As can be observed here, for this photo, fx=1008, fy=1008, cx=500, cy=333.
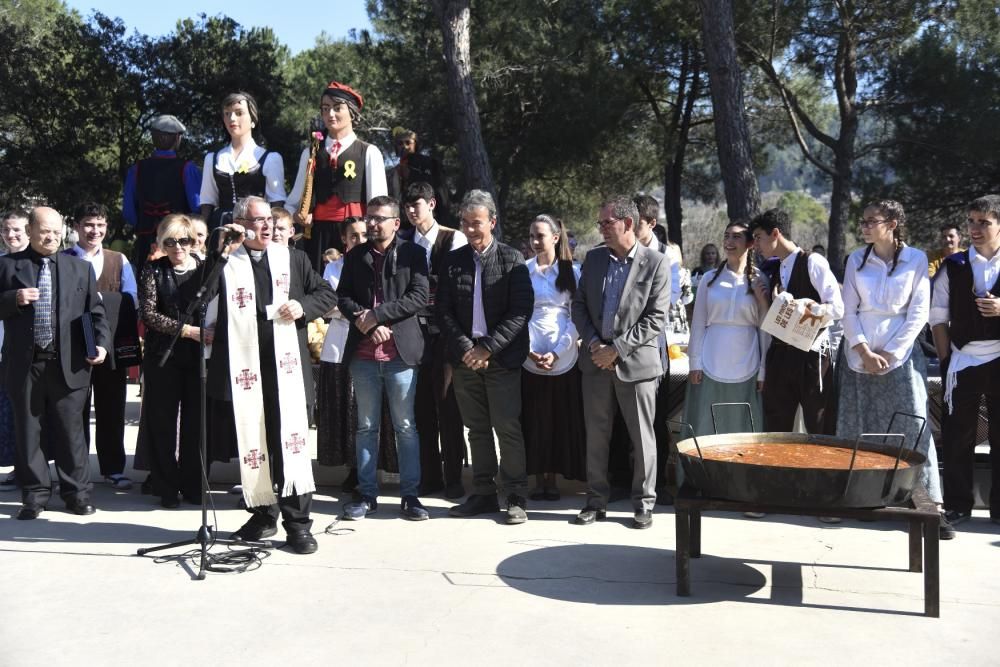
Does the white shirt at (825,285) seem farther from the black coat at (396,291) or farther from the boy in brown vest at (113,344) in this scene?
the boy in brown vest at (113,344)

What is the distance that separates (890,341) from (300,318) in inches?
135

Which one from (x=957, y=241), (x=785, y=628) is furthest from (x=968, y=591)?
(x=957, y=241)

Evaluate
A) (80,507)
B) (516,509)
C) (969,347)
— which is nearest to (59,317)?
(80,507)

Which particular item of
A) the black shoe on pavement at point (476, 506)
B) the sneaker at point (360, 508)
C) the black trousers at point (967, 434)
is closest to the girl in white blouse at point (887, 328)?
the black trousers at point (967, 434)

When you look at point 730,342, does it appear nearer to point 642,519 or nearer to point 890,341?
point 890,341

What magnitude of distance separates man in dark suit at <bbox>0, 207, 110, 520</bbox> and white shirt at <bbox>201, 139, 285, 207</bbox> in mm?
1252

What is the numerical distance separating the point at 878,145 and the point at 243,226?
1511 cm

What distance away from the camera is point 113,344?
683cm

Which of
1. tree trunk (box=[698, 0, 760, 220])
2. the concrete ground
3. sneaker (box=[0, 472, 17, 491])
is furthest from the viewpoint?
tree trunk (box=[698, 0, 760, 220])

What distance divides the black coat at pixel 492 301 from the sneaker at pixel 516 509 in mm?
802

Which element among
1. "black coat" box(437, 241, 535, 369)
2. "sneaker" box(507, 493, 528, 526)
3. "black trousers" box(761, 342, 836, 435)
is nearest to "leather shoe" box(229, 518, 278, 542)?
"sneaker" box(507, 493, 528, 526)

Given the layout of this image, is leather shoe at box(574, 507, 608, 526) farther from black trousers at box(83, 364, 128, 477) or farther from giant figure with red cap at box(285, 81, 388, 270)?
black trousers at box(83, 364, 128, 477)

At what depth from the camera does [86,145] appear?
19547 millimetres

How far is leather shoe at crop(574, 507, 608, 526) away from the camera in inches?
235
